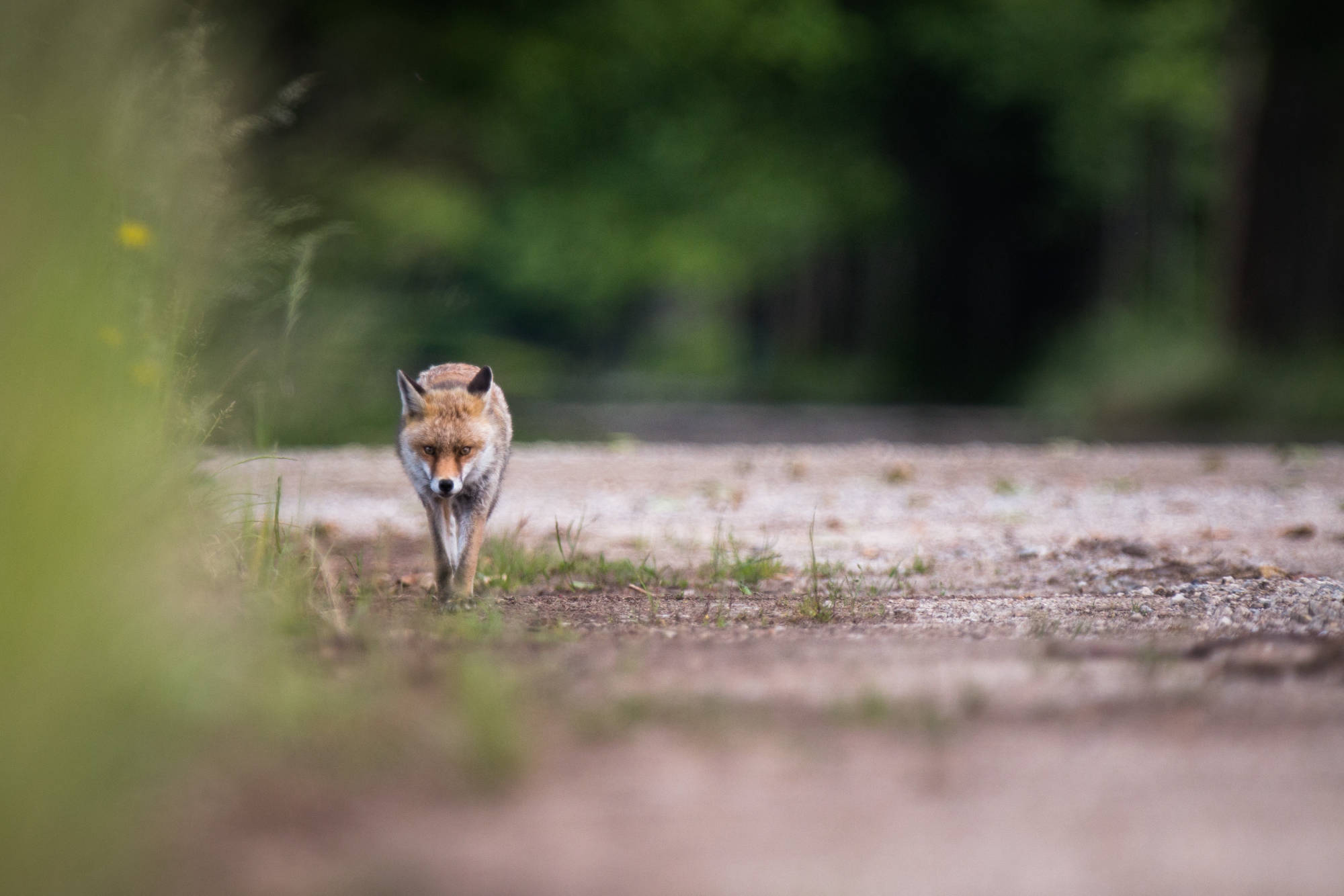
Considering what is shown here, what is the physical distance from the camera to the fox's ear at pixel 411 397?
554 centimetres

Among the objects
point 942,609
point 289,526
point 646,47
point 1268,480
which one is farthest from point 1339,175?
point 289,526

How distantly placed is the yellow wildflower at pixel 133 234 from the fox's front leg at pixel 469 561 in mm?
1724

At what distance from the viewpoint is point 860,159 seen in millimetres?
30766

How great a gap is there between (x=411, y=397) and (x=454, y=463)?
0.46 metres

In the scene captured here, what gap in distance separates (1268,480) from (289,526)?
6999mm

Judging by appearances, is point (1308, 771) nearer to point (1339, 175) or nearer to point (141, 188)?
point (141, 188)

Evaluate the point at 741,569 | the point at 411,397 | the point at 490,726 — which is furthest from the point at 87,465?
the point at 741,569

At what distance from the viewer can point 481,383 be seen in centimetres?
561

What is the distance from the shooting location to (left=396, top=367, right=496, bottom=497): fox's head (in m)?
5.37

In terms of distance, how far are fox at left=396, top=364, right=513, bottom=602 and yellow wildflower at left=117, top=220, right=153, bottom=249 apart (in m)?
1.23

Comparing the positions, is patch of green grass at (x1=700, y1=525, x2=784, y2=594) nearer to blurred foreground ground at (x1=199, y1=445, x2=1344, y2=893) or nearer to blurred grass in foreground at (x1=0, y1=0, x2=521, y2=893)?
blurred foreground ground at (x1=199, y1=445, x2=1344, y2=893)

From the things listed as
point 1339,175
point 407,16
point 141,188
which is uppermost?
point 407,16

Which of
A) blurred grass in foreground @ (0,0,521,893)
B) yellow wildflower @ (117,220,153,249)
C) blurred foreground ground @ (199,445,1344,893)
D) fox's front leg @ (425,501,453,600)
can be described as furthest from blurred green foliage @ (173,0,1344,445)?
blurred foreground ground @ (199,445,1344,893)

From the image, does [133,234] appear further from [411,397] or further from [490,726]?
[490,726]
